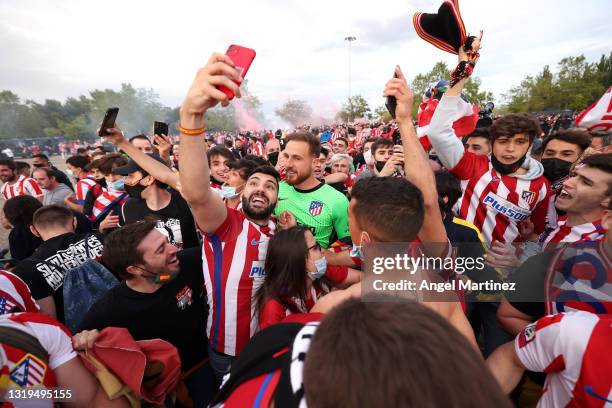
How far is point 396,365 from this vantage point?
643 millimetres

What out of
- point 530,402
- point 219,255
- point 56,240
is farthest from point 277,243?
point 56,240

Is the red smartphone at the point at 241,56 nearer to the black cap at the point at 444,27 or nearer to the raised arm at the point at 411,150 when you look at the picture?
the raised arm at the point at 411,150

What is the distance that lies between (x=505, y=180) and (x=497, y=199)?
210 millimetres

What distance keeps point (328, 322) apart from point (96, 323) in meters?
2.11

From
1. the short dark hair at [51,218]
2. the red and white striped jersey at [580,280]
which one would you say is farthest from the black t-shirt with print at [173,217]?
Result: the red and white striped jersey at [580,280]

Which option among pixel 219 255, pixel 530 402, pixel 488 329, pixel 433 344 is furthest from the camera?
pixel 488 329

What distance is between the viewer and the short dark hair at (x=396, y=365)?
2.01 feet

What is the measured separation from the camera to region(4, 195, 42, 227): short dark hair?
3.62 m

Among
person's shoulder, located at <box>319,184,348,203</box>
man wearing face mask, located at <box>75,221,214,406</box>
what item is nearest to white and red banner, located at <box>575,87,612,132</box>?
person's shoulder, located at <box>319,184,348,203</box>

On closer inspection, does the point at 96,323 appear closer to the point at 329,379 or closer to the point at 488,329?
the point at 329,379

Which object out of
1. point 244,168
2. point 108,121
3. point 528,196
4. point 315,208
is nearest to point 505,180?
point 528,196

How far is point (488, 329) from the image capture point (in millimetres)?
2871

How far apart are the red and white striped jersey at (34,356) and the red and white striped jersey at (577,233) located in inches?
136

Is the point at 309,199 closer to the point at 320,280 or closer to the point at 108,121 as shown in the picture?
the point at 320,280
